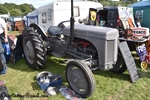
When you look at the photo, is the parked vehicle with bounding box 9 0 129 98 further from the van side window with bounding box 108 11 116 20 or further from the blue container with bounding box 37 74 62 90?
the van side window with bounding box 108 11 116 20

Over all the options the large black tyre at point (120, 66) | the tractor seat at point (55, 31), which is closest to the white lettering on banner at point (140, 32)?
the large black tyre at point (120, 66)

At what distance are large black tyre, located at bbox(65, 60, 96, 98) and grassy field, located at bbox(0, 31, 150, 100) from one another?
0.74ft

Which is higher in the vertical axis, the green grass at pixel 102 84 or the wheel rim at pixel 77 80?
the wheel rim at pixel 77 80

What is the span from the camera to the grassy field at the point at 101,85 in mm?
3156

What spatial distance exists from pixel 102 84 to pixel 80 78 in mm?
749

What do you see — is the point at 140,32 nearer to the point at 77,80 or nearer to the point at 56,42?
the point at 56,42

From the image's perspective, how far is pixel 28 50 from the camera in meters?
4.39

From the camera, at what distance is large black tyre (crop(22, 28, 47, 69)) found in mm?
3951

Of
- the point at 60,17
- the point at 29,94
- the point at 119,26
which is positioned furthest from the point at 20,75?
the point at 60,17

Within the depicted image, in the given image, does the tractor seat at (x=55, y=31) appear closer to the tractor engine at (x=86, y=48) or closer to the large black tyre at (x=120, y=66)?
the tractor engine at (x=86, y=48)

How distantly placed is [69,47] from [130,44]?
1961 mm

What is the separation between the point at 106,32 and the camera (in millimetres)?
3020

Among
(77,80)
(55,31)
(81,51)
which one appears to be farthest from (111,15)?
(77,80)

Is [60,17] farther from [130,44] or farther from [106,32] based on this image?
[106,32]
